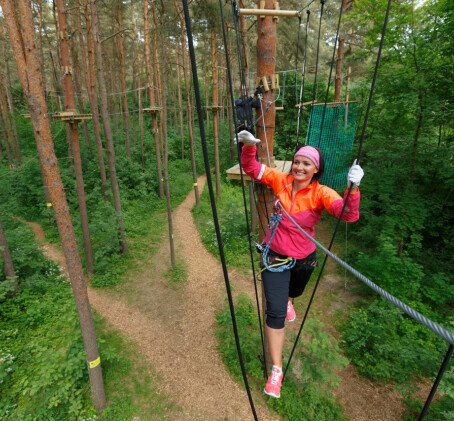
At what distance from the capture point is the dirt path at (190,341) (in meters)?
5.21

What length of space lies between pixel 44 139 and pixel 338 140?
375 inches

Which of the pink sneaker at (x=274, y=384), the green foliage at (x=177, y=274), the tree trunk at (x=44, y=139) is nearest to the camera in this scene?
the pink sneaker at (x=274, y=384)

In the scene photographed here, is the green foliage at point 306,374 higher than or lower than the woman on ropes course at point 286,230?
lower

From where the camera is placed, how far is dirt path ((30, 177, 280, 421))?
205 inches

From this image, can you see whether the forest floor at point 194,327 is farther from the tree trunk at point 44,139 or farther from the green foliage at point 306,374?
the tree trunk at point 44,139

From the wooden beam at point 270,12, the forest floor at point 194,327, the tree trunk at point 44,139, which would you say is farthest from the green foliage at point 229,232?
the wooden beam at point 270,12

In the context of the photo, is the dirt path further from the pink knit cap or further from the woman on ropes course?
the pink knit cap

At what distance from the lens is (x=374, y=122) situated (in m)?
9.08

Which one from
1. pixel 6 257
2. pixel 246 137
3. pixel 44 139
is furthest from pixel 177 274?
pixel 246 137

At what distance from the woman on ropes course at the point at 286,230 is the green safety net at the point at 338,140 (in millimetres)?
7735

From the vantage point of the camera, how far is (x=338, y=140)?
10.2 meters

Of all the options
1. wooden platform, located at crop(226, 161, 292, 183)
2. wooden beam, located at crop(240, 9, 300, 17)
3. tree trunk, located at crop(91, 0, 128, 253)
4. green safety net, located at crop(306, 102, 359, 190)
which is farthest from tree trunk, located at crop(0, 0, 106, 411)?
green safety net, located at crop(306, 102, 359, 190)

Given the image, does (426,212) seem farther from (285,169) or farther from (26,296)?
(26,296)

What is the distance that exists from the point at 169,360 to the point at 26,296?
422 centimetres
